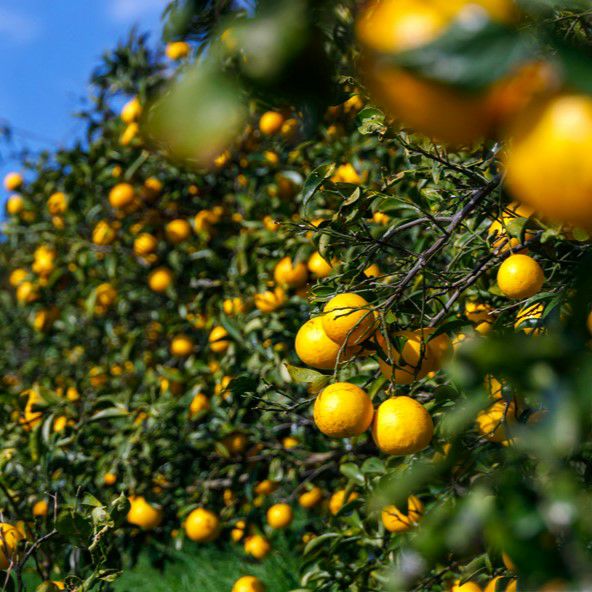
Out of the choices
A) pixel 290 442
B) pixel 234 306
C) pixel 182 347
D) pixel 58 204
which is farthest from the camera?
pixel 58 204

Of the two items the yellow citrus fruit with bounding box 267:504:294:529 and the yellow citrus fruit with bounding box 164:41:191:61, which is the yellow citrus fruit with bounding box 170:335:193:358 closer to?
the yellow citrus fruit with bounding box 267:504:294:529

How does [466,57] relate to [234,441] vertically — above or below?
below

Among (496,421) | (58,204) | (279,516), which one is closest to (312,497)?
(279,516)

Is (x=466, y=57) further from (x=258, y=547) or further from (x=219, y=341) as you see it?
(x=258, y=547)

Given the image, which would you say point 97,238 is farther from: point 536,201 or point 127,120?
point 536,201

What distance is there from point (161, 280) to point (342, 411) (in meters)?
2.24

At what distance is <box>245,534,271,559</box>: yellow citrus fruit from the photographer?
277 centimetres

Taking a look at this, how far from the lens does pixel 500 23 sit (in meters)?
0.40

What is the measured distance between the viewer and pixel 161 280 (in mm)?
3188

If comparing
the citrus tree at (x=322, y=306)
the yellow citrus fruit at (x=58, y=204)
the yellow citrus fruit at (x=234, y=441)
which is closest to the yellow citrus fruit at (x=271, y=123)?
the citrus tree at (x=322, y=306)

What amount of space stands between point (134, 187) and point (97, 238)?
1.05ft

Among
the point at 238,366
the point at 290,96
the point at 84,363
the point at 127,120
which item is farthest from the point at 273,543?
the point at 290,96

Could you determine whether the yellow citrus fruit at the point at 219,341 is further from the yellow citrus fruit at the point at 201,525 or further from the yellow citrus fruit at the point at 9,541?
the yellow citrus fruit at the point at 9,541

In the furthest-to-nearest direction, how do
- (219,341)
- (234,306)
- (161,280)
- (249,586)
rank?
(161,280)
(234,306)
(219,341)
(249,586)
